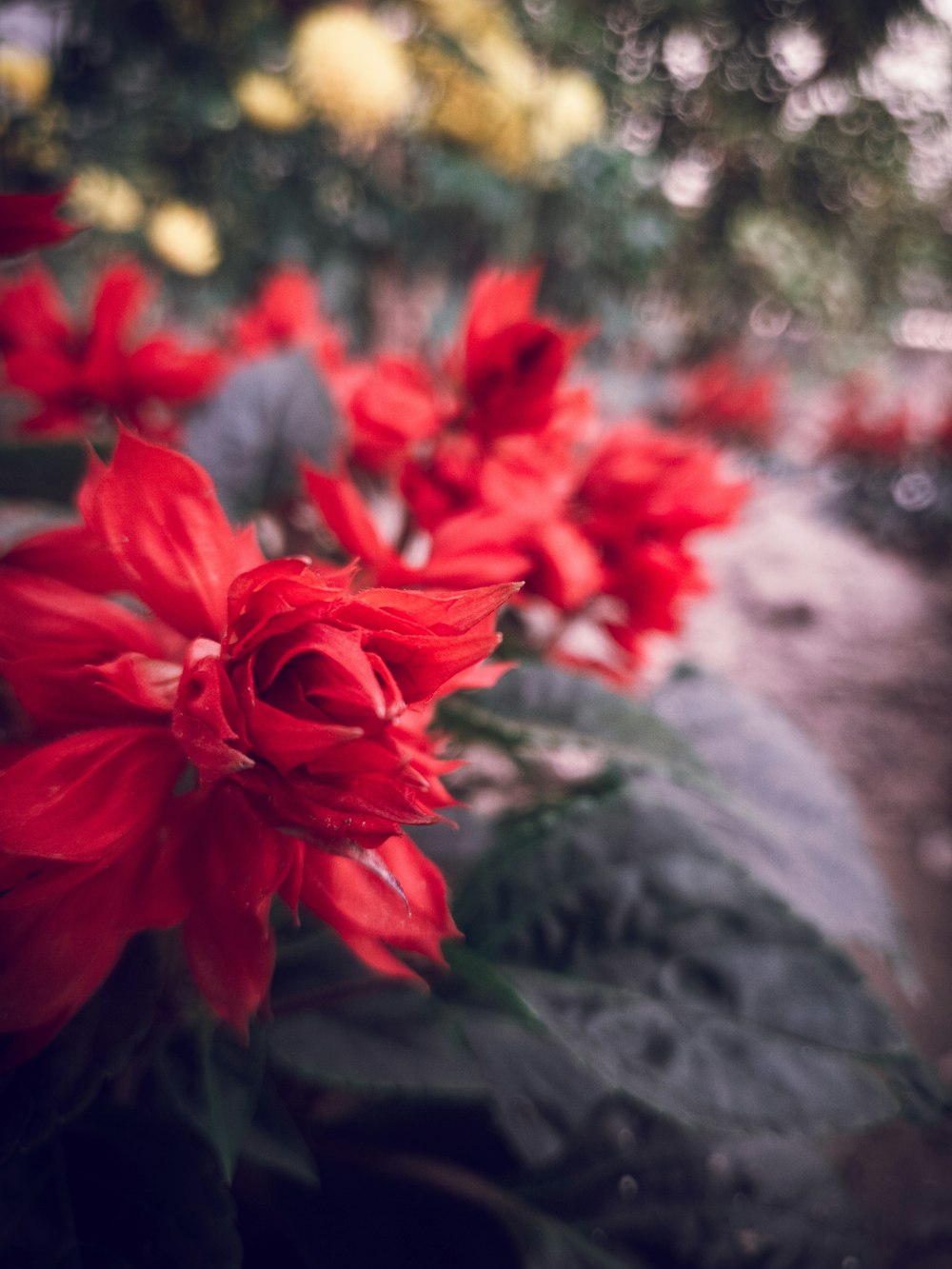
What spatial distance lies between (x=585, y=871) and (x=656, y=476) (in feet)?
0.94

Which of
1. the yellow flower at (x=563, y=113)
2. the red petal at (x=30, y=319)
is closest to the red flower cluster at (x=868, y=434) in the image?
the yellow flower at (x=563, y=113)

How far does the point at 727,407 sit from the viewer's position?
289 cm

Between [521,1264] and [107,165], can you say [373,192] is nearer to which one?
[107,165]

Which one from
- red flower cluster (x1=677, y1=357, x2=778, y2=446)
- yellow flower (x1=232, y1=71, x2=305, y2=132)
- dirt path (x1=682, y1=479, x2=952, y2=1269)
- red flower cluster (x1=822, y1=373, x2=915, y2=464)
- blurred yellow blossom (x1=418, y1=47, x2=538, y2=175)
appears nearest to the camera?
dirt path (x1=682, y1=479, x2=952, y2=1269)

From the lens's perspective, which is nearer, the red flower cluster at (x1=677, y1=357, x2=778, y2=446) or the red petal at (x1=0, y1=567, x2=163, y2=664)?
the red petal at (x1=0, y1=567, x2=163, y2=664)

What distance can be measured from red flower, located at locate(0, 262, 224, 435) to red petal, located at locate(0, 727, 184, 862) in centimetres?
40

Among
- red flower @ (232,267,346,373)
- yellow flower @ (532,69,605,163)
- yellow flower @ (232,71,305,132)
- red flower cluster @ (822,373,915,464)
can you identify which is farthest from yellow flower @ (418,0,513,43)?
red flower cluster @ (822,373,915,464)

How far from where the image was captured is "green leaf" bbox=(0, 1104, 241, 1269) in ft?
1.14

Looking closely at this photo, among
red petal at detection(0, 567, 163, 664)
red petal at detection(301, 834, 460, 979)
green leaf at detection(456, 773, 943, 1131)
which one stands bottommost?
green leaf at detection(456, 773, 943, 1131)

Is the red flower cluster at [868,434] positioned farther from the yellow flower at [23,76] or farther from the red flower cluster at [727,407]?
the yellow flower at [23,76]

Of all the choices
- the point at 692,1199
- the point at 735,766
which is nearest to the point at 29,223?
the point at 735,766

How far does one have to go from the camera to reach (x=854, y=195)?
3473 millimetres

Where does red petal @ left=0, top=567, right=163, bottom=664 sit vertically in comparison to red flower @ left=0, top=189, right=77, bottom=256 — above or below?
below

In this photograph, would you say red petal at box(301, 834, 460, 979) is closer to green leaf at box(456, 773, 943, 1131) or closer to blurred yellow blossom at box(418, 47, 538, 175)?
green leaf at box(456, 773, 943, 1131)
